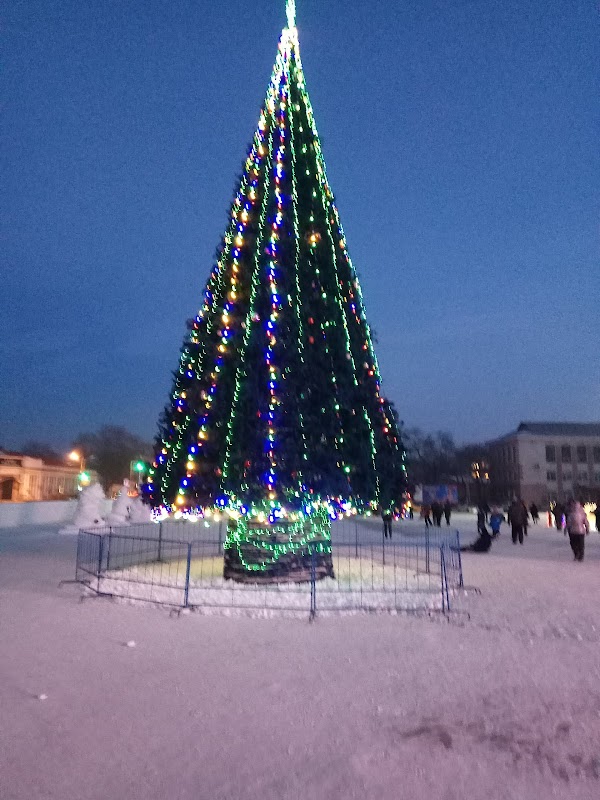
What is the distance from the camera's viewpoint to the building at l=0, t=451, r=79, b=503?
66125mm

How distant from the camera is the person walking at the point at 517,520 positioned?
2262 centimetres

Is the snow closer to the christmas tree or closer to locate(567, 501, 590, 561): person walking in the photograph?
the christmas tree

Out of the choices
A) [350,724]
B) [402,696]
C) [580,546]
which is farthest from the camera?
[580,546]

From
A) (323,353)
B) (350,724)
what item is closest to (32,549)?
(323,353)

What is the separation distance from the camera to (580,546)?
1658cm

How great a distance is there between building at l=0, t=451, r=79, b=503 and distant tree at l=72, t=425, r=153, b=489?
4.84 m

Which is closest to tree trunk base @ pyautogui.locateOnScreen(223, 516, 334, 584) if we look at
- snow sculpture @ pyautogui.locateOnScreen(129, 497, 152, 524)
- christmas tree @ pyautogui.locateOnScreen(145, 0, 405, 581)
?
christmas tree @ pyautogui.locateOnScreen(145, 0, 405, 581)

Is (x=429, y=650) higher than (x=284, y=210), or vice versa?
(x=284, y=210)

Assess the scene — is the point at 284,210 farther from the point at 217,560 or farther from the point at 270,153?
the point at 217,560

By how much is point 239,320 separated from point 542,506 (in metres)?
75.4

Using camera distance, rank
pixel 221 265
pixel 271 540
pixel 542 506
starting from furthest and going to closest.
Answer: pixel 542 506 → pixel 221 265 → pixel 271 540

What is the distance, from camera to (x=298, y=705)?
5.58m

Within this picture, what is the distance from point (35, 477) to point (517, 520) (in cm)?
6323

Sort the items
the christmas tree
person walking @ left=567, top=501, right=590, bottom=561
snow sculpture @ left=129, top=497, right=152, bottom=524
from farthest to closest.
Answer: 1. snow sculpture @ left=129, top=497, right=152, bottom=524
2. person walking @ left=567, top=501, right=590, bottom=561
3. the christmas tree
